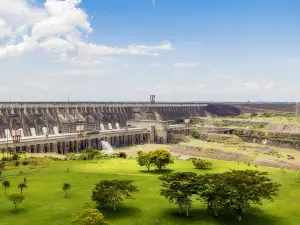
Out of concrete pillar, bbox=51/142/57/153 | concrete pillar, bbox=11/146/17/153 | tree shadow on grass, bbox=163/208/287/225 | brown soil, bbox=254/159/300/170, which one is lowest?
brown soil, bbox=254/159/300/170

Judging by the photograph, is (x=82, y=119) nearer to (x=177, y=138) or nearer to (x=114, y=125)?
(x=114, y=125)

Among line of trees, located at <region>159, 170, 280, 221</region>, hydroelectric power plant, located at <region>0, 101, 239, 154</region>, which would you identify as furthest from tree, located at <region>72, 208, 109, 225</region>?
hydroelectric power plant, located at <region>0, 101, 239, 154</region>

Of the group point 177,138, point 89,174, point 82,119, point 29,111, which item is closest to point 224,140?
point 177,138

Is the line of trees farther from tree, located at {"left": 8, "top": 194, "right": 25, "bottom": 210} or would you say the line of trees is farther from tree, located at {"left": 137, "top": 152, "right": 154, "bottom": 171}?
tree, located at {"left": 137, "top": 152, "right": 154, "bottom": 171}

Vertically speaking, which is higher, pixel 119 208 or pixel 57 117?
pixel 57 117

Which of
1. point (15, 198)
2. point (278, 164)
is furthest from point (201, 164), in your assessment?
point (15, 198)

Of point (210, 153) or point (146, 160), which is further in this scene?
point (210, 153)

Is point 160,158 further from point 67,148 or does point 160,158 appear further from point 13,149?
point 67,148
